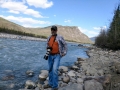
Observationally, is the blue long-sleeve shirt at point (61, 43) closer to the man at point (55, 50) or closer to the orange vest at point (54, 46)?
the man at point (55, 50)

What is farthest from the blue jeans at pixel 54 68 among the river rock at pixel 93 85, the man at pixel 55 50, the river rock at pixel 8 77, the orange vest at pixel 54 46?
the river rock at pixel 8 77

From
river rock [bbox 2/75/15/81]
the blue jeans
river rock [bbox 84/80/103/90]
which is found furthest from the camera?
river rock [bbox 2/75/15/81]

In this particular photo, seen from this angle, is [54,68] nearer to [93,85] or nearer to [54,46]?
[54,46]

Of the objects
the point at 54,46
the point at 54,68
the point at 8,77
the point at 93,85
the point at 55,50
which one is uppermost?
the point at 54,46

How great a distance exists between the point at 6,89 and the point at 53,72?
7.68 feet

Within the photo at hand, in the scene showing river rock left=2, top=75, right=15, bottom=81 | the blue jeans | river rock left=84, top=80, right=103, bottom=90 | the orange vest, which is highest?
the orange vest

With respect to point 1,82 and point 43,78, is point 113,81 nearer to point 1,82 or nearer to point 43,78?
point 43,78

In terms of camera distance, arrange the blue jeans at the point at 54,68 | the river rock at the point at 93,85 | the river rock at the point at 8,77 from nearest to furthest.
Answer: the river rock at the point at 93,85 < the blue jeans at the point at 54,68 < the river rock at the point at 8,77

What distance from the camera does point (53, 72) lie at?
8.06m

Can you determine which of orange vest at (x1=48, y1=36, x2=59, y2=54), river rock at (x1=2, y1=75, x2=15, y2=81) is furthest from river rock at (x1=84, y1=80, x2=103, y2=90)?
river rock at (x1=2, y1=75, x2=15, y2=81)

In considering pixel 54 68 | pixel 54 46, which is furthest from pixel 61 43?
pixel 54 68

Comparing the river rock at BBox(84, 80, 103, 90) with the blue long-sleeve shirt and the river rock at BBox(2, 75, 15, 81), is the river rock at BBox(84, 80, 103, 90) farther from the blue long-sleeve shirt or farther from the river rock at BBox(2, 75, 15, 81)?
the river rock at BBox(2, 75, 15, 81)

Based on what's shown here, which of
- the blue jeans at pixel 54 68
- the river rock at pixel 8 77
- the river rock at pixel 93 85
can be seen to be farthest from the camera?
the river rock at pixel 8 77

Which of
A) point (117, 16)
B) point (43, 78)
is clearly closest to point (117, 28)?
point (117, 16)
